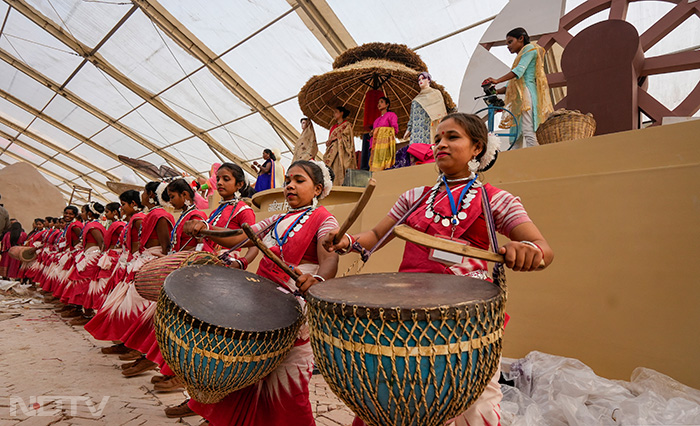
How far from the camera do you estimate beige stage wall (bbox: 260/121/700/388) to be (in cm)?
203

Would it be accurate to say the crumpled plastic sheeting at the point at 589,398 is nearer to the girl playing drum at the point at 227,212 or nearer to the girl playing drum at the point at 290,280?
the girl playing drum at the point at 290,280

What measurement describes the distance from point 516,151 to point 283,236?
216 centimetres

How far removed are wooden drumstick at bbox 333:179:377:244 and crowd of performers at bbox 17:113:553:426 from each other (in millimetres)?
40

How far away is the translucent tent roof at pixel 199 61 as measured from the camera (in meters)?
8.02

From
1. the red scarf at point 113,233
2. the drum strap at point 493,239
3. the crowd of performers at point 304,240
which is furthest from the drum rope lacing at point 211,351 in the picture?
the red scarf at point 113,233

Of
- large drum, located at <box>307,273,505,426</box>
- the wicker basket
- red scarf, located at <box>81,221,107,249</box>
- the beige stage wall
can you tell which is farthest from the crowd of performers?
the wicker basket

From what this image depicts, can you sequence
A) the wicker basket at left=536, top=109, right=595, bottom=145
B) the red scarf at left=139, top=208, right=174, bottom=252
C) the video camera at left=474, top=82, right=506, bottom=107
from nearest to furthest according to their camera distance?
the wicker basket at left=536, top=109, right=595, bottom=145 → the red scarf at left=139, top=208, right=174, bottom=252 → the video camera at left=474, top=82, right=506, bottom=107

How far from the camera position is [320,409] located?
98.4 inches

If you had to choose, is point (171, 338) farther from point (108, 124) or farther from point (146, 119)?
point (108, 124)

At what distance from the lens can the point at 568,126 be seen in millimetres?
3000

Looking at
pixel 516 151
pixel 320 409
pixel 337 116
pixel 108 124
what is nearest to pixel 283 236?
pixel 320 409

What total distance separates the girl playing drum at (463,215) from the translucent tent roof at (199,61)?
6715 mm

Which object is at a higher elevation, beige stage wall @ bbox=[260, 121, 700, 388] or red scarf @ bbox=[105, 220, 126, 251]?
beige stage wall @ bbox=[260, 121, 700, 388]

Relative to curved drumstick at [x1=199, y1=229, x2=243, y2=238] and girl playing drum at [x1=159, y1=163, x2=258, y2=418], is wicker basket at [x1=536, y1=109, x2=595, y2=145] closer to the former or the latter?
girl playing drum at [x1=159, y1=163, x2=258, y2=418]
